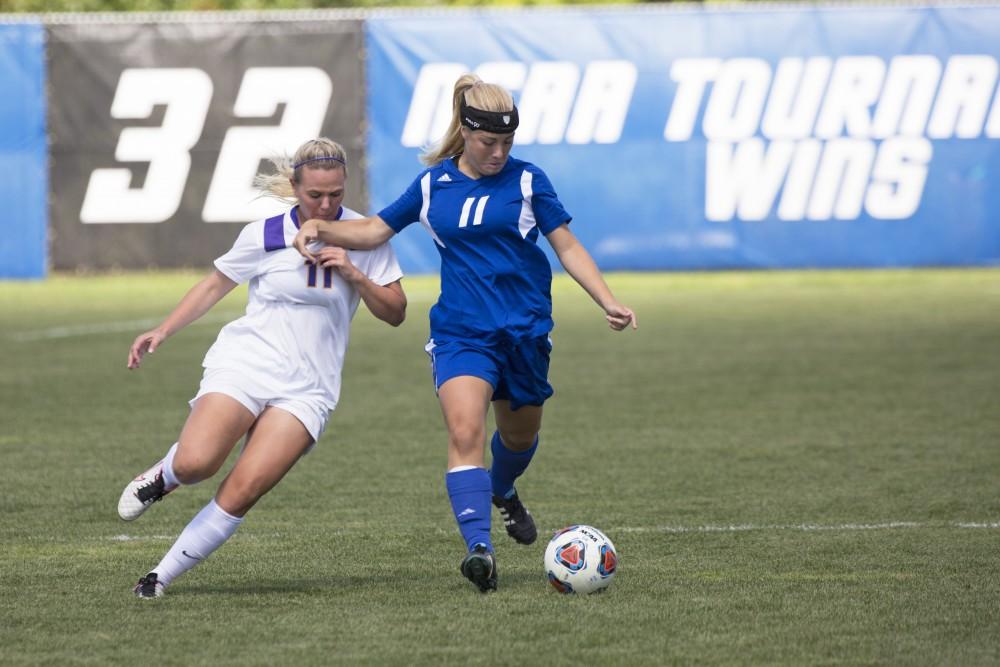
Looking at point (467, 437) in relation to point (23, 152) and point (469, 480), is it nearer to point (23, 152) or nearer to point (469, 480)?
point (469, 480)

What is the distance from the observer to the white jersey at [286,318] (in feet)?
19.5

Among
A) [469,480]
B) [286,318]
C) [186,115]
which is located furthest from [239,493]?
[186,115]

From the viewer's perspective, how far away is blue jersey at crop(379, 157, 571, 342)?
242 inches

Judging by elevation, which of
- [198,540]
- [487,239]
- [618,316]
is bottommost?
[198,540]

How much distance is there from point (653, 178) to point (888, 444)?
11.9 metres

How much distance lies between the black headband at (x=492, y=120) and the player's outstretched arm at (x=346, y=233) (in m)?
0.50

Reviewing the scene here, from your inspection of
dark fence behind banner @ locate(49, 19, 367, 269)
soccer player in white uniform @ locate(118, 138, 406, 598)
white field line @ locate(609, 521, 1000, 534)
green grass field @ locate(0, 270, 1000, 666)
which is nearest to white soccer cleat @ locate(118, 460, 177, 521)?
soccer player in white uniform @ locate(118, 138, 406, 598)

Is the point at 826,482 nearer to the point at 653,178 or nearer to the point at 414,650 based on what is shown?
the point at 414,650

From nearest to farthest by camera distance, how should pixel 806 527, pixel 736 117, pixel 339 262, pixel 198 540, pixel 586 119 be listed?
pixel 198 540
pixel 339 262
pixel 806 527
pixel 736 117
pixel 586 119

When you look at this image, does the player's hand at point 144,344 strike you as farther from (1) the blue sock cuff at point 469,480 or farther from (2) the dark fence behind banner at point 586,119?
(2) the dark fence behind banner at point 586,119

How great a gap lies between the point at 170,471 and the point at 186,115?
52.1ft

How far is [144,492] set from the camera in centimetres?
599

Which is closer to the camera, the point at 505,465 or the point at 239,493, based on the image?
the point at 239,493

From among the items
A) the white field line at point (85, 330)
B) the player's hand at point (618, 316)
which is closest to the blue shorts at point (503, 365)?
the player's hand at point (618, 316)
